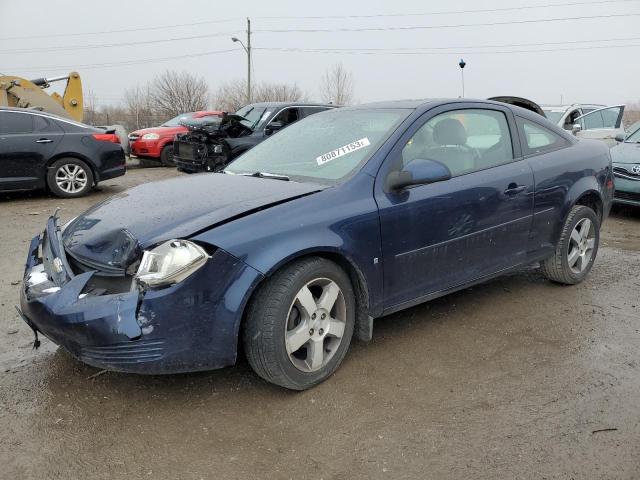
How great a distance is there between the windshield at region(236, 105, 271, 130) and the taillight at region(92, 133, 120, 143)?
2.35 m

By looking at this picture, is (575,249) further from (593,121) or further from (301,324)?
(593,121)

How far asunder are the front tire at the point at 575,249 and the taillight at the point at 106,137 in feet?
24.5

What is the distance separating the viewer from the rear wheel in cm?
891

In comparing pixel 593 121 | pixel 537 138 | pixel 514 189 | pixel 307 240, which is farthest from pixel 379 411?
pixel 593 121

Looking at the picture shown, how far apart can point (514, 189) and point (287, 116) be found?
24.8 feet

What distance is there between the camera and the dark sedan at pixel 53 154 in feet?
27.9

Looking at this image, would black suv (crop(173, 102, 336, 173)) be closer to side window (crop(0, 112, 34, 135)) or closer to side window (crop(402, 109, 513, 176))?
side window (crop(0, 112, 34, 135))

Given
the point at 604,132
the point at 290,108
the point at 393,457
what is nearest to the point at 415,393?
the point at 393,457

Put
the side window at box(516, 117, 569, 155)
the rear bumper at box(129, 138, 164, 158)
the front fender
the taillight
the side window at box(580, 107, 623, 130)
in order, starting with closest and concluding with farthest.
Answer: the front fender
the side window at box(516, 117, 569, 155)
the taillight
the side window at box(580, 107, 623, 130)
the rear bumper at box(129, 138, 164, 158)

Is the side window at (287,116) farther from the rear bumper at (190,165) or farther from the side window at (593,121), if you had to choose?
A: the side window at (593,121)

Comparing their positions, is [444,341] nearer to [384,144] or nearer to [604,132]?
[384,144]

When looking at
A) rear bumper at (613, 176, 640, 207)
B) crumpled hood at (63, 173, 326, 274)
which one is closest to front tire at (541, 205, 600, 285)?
crumpled hood at (63, 173, 326, 274)

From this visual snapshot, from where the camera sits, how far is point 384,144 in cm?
337

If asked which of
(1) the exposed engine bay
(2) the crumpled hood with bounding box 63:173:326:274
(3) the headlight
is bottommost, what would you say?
(3) the headlight
